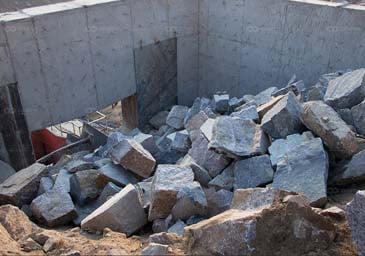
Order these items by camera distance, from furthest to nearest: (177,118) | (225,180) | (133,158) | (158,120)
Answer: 1. (158,120)
2. (177,118)
3. (133,158)
4. (225,180)

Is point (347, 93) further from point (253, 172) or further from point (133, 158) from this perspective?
point (133, 158)

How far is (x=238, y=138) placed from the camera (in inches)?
182

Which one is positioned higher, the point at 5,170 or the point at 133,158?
the point at 133,158

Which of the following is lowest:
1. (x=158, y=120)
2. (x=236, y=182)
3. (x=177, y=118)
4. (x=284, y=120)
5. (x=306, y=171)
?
(x=158, y=120)

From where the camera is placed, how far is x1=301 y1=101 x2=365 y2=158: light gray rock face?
13.3 ft

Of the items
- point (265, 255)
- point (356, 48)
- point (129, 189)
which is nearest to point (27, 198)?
point (129, 189)

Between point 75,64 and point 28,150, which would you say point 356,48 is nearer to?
point 75,64

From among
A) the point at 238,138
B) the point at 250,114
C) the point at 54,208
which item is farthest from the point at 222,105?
the point at 54,208

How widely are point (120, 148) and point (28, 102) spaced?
281 centimetres

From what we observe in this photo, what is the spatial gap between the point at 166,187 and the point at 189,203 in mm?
309

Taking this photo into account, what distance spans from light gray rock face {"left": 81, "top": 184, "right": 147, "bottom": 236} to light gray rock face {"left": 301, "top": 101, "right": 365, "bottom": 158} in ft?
6.80

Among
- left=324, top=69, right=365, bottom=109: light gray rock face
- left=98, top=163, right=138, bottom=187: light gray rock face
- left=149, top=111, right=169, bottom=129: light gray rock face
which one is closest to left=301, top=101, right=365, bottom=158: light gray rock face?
left=324, top=69, right=365, bottom=109: light gray rock face

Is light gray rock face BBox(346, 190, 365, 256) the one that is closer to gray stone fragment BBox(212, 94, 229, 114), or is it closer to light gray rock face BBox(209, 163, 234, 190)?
light gray rock face BBox(209, 163, 234, 190)

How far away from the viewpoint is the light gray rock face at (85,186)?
500cm
